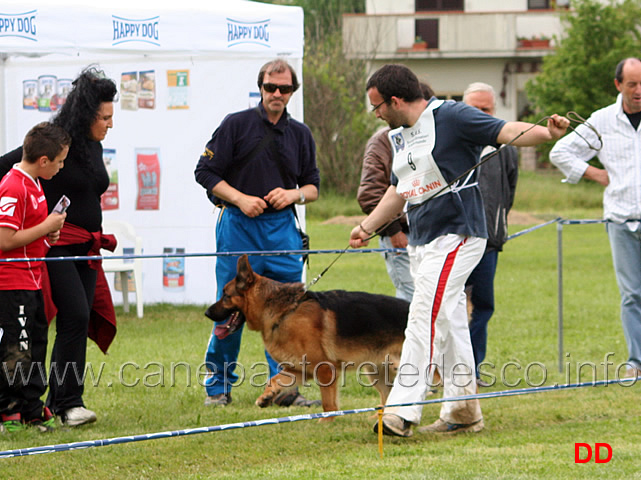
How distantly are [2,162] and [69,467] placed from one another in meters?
1.79

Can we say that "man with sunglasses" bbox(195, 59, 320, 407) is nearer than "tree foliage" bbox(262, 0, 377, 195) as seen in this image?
Yes

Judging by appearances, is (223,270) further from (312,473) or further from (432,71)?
(432,71)

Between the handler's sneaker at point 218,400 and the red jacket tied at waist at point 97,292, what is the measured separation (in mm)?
764

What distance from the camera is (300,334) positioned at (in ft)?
17.8

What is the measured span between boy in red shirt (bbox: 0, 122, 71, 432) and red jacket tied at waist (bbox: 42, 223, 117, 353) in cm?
9

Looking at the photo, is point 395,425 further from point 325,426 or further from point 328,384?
point 328,384

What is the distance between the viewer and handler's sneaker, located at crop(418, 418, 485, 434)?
507cm

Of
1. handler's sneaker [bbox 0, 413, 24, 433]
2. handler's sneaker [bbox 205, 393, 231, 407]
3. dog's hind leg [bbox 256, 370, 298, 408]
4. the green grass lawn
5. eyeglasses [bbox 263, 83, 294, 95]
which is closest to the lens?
the green grass lawn

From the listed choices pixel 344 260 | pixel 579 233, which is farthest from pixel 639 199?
pixel 579 233

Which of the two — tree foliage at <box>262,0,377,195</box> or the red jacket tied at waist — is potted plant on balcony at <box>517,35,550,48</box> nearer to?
tree foliage at <box>262,0,377,195</box>

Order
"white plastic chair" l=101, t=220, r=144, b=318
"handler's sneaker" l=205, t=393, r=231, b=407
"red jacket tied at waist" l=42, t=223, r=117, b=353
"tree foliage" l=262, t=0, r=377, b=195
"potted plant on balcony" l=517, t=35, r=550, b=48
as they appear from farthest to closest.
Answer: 1. "potted plant on balcony" l=517, t=35, r=550, b=48
2. "tree foliage" l=262, t=0, r=377, b=195
3. "white plastic chair" l=101, t=220, r=144, b=318
4. "handler's sneaker" l=205, t=393, r=231, b=407
5. "red jacket tied at waist" l=42, t=223, r=117, b=353

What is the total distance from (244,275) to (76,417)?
4.01 ft

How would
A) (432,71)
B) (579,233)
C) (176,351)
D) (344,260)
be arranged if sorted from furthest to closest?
1. (432,71)
2. (579,233)
3. (344,260)
4. (176,351)

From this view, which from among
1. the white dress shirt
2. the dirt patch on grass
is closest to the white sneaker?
the white dress shirt
